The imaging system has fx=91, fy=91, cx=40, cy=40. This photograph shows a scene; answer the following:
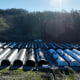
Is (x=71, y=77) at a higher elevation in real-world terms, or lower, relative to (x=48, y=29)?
lower

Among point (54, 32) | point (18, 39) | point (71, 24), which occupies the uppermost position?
point (71, 24)

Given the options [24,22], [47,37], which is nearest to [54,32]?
[47,37]

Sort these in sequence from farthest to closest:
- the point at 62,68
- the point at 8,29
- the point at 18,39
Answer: the point at 8,29 → the point at 18,39 → the point at 62,68

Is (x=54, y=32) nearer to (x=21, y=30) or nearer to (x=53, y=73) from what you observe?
(x=21, y=30)

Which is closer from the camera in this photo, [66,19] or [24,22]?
[66,19]

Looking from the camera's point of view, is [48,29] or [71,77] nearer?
[71,77]

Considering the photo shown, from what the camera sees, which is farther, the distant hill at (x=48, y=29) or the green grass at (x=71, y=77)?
the distant hill at (x=48, y=29)

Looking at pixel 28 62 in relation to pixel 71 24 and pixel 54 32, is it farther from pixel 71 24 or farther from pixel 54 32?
pixel 71 24

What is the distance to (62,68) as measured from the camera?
16.5m

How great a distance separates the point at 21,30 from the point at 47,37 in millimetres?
18890

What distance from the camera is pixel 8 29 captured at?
5741 centimetres

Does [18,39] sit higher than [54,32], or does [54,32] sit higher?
[54,32]

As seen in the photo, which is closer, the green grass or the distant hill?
the green grass

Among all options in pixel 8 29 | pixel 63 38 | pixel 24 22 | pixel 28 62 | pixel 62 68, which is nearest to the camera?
pixel 62 68
